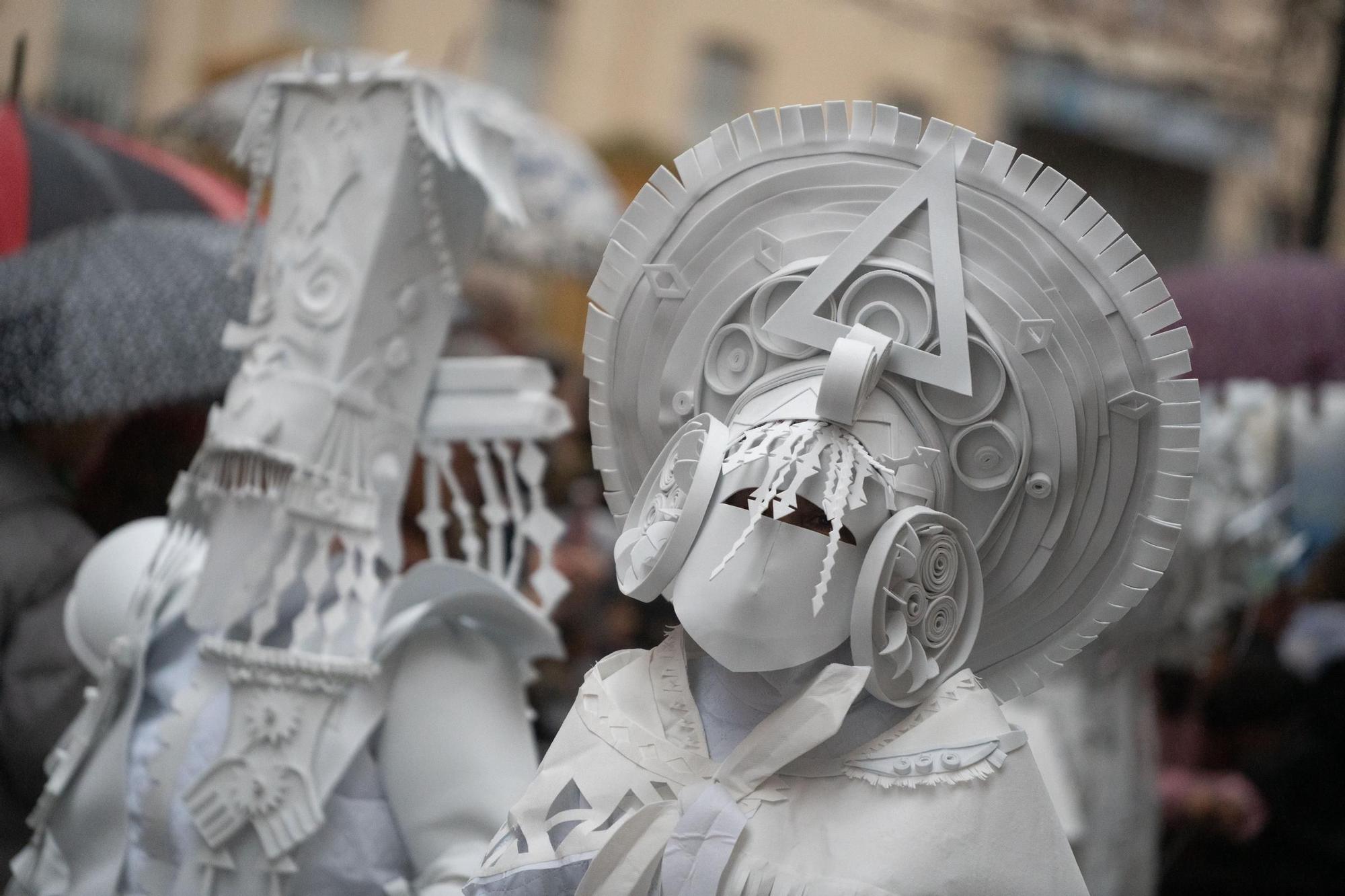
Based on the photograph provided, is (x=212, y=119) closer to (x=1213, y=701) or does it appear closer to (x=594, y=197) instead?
(x=594, y=197)

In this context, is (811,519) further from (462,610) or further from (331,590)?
(331,590)

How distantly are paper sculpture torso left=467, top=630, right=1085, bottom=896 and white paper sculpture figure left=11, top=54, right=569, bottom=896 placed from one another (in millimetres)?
485

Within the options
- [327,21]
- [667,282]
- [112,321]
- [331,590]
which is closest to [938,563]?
[667,282]

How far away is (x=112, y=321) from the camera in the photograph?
278cm

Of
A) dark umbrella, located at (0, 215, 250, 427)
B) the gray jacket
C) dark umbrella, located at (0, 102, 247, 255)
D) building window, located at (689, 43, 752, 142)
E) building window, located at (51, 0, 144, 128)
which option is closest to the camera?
the gray jacket

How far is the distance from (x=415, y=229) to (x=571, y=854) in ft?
3.67

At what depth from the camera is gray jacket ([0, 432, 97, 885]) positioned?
2.47 metres

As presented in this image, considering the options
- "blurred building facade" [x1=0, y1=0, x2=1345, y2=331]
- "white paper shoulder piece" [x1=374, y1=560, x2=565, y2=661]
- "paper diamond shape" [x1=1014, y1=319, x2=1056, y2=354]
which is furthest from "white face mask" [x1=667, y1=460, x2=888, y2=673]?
"blurred building facade" [x1=0, y1=0, x2=1345, y2=331]

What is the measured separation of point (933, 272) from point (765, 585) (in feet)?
1.29

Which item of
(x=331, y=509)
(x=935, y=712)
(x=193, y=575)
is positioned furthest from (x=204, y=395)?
(x=935, y=712)

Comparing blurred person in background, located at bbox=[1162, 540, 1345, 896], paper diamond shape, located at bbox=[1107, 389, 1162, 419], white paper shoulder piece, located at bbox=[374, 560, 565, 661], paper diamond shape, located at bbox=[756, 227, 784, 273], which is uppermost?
paper diamond shape, located at bbox=[756, 227, 784, 273]

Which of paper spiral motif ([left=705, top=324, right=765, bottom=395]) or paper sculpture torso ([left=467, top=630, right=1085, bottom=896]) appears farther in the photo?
paper spiral motif ([left=705, top=324, right=765, bottom=395])

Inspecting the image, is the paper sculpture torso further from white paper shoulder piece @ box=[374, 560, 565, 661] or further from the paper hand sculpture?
white paper shoulder piece @ box=[374, 560, 565, 661]

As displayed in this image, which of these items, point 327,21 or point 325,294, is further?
point 327,21
